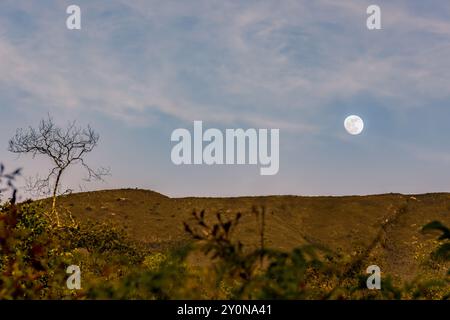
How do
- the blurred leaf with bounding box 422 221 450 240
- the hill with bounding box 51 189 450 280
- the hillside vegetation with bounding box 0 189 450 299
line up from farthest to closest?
the hill with bounding box 51 189 450 280 < the blurred leaf with bounding box 422 221 450 240 < the hillside vegetation with bounding box 0 189 450 299

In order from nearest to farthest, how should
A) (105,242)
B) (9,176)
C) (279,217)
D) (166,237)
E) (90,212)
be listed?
1. (9,176)
2. (105,242)
3. (166,237)
4. (90,212)
5. (279,217)

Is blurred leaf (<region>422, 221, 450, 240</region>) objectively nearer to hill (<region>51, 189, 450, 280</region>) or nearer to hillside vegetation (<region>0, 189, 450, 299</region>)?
hillside vegetation (<region>0, 189, 450, 299</region>)

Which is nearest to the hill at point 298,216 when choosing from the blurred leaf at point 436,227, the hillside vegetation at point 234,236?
the hillside vegetation at point 234,236

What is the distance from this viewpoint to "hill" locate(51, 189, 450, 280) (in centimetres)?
10325

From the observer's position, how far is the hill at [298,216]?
103250 mm

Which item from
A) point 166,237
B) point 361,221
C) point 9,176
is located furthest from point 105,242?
point 361,221

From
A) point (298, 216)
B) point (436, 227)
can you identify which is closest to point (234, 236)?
point (436, 227)

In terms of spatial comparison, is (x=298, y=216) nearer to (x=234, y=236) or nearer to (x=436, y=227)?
(x=234, y=236)

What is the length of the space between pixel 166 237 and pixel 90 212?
63.2 feet

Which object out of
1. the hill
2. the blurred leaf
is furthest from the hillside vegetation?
the hill

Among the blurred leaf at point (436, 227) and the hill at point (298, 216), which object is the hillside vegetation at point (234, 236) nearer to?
the blurred leaf at point (436, 227)

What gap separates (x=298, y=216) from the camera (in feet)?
420
